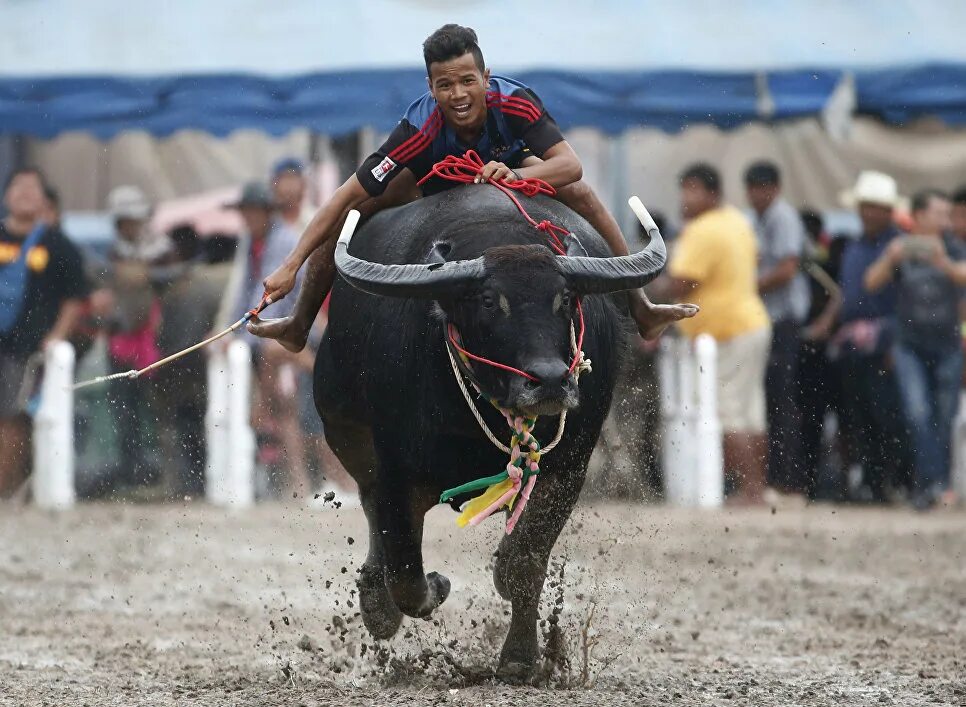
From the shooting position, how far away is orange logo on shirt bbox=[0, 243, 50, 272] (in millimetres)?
11289

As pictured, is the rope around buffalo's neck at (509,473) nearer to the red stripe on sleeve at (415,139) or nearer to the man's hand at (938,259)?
the red stripe on sleeve at (415,139)

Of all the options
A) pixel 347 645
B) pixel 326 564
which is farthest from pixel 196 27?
pixel 347 645

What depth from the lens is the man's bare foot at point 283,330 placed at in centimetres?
627

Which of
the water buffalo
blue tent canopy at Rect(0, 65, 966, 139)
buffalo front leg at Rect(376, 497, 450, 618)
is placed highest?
blue tent canopy at Rect(0, 65, 966, 139)

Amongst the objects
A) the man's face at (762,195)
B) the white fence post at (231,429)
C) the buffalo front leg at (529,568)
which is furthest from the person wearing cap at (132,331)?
the buffalo front leg at (529,568)

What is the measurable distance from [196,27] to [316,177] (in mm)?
1385

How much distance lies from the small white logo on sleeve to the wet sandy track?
5.02 feet

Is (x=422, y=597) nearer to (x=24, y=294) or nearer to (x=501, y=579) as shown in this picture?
(x=501, y=579)

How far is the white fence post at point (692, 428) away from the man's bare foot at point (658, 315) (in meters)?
5.04

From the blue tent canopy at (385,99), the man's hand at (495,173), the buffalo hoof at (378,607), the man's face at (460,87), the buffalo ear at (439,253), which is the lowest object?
the buffalo hoof at (378,607)

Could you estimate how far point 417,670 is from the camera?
592 centimetres

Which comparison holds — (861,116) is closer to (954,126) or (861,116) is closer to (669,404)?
(954,126)

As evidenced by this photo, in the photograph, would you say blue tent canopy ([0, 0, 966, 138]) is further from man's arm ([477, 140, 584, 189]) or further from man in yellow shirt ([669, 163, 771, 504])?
man's arm ([477, 140, 584, 189])

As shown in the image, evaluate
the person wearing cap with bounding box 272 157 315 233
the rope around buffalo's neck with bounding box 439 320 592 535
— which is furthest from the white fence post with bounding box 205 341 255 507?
the rope around buffalo's neck with bounding box 439 320 592 535
